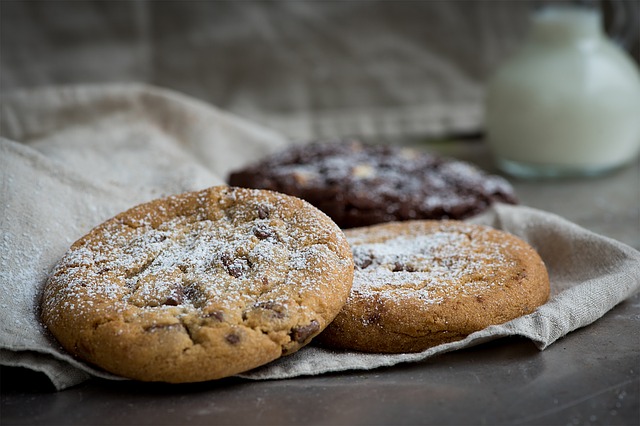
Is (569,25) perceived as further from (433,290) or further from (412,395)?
(412,395)

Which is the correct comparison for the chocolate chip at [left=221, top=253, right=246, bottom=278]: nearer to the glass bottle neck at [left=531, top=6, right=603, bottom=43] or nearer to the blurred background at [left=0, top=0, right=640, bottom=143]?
the glass bottle neck at [left=531, top=6, right=603, bottom=43]

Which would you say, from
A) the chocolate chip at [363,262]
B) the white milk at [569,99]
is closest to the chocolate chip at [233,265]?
the chocolate chip at [363,262]

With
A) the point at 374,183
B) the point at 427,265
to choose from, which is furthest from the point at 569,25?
the point at 427,265

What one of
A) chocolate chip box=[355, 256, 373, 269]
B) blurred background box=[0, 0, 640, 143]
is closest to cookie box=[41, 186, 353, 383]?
chocolate chip box=[355, 256, 373, 269]

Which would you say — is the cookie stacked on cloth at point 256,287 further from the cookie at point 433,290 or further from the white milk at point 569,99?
the white milk at point 569,99

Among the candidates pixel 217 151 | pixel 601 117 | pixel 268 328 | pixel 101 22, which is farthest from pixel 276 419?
pixel 101 22

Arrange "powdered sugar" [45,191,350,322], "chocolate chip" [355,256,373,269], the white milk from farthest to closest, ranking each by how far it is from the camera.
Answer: the white milk, "chocolate chip" [355,256,373,269], "powdered sugar" [45,191,350,322]

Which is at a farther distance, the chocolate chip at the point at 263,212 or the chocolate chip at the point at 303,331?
the chocolate chip at the point at 263,212
